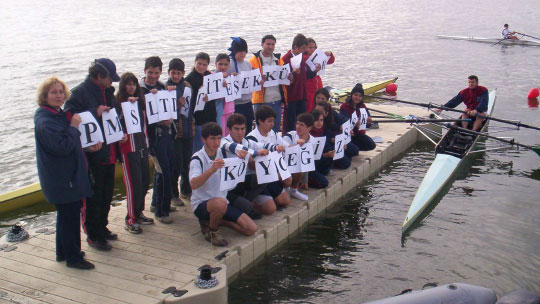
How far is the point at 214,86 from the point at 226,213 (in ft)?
7.50

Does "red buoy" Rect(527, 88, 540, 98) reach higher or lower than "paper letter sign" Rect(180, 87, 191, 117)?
lower

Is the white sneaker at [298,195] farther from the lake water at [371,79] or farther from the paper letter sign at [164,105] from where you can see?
the paper letter sign at [164,105]

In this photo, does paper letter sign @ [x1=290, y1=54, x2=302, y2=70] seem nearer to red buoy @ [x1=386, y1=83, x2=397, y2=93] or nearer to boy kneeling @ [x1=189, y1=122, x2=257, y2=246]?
boy kneeling @ [x1=189, y1=122, x2=257, y2=246]

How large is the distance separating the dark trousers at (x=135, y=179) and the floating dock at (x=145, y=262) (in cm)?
38

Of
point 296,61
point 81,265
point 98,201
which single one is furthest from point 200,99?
point 81,265

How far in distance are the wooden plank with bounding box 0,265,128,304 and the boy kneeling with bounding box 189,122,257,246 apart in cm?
180

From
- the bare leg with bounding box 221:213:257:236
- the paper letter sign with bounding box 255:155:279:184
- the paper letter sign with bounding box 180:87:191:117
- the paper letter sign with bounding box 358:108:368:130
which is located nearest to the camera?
the bare leg with bounding box 221:213:257:236

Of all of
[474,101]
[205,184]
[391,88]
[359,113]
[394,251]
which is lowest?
[394,251]

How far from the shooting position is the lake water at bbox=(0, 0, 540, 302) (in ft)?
27.3

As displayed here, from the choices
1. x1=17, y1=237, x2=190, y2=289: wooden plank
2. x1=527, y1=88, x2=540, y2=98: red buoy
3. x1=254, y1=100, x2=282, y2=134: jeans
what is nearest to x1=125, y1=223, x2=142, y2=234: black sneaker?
x1=17, y1=237, x2=190, y2=289: wooden plank

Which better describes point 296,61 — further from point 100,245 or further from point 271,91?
point 100,245

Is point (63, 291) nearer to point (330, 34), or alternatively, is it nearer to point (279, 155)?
→ point (279, 155)

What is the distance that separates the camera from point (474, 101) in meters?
14.2

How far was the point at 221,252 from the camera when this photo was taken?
7.45m
